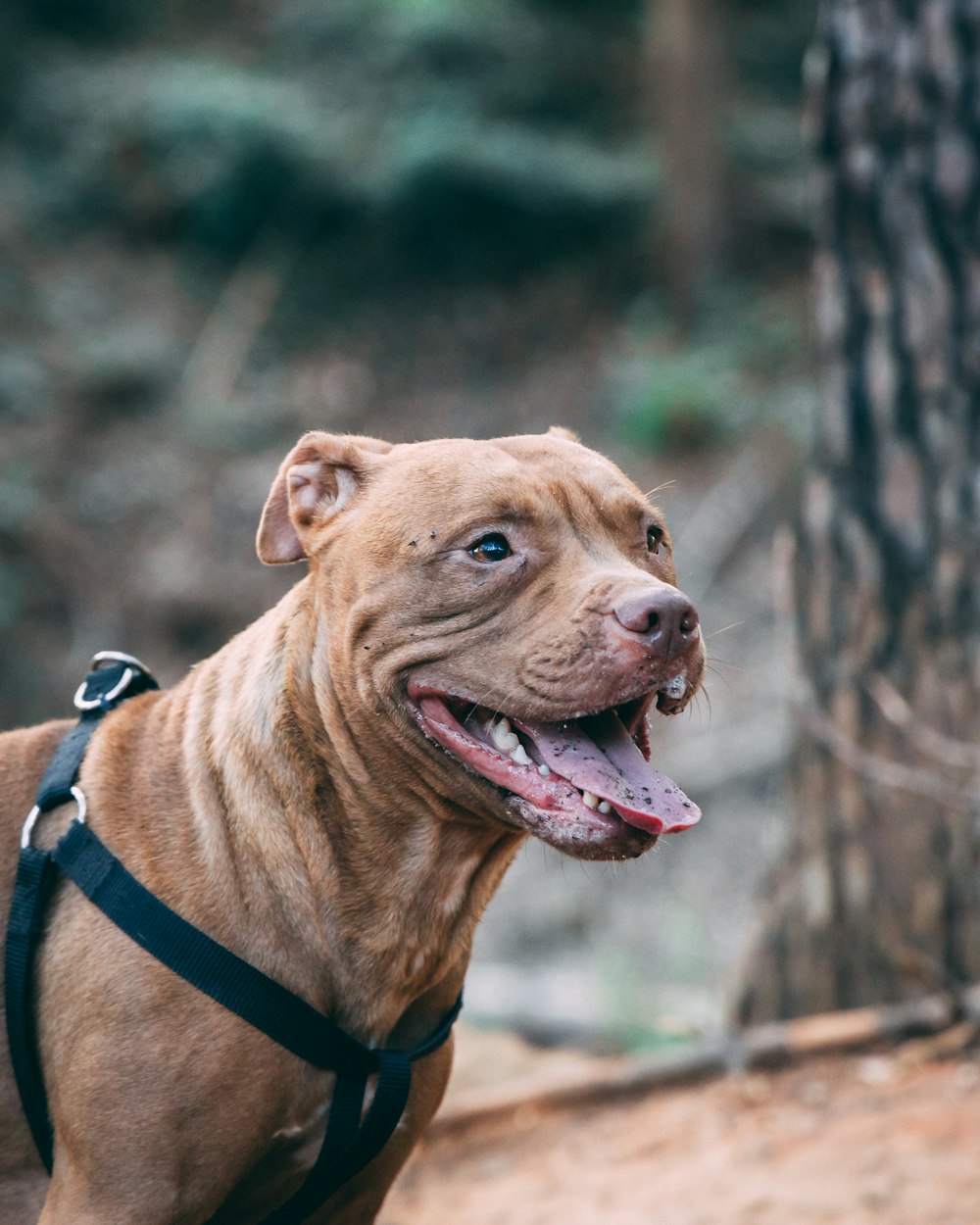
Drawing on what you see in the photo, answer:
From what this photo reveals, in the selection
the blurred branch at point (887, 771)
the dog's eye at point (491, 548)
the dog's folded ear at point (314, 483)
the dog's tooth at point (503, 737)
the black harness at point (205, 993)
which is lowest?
the blurred branch at point (887, 771)

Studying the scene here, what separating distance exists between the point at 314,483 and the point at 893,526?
260 centimetres

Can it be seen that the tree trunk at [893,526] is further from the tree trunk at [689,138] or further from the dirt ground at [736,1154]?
the tree trunk at [689,138]

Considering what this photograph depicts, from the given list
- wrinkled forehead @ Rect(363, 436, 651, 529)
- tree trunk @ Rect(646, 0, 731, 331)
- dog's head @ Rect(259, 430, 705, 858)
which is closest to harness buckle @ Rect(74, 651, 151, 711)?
dog's head @ Rect(259, 430, 705, 858)

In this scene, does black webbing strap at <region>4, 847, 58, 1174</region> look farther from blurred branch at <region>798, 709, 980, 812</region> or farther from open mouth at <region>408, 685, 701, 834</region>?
blurred branch at <region>798, 709, 980, 812</region>

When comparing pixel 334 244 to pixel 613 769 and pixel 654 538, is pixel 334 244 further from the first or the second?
pixel 613 769

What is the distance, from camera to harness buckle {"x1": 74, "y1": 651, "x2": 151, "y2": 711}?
3.11m

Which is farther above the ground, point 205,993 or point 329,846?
point 329,846

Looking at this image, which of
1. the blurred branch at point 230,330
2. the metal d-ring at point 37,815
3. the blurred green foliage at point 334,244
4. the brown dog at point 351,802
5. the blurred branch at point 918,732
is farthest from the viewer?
the blurred branch at point 230,330

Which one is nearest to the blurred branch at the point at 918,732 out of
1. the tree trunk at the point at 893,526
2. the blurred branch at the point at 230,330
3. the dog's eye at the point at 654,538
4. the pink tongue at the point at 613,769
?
the tree trunk at the point at 893,526

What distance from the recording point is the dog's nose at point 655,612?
8.48 feet

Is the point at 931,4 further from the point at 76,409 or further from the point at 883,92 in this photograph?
the point at 76,409

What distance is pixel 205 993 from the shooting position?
2.55m

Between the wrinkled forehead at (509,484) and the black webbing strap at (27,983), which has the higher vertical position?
the wrinkled forehead at (509,484)

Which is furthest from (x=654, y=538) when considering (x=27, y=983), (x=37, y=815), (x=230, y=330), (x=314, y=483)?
(x=230, y=330)
